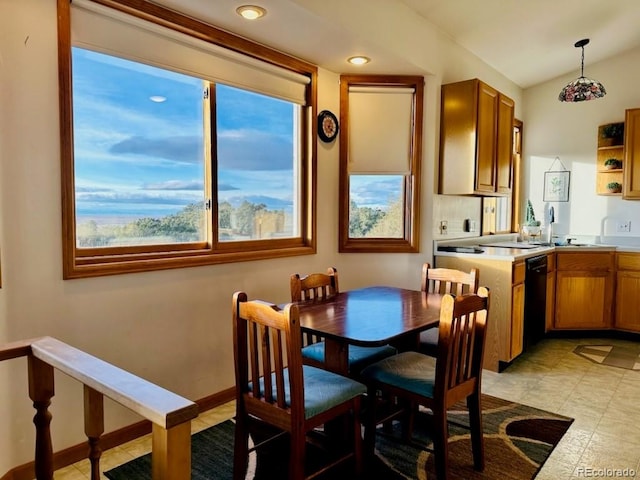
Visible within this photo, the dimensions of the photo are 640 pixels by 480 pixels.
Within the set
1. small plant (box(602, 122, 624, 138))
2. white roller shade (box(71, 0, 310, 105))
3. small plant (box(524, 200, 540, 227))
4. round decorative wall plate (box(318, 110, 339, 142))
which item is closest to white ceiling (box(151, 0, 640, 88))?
white roller shade (box(71, 0, 310, 105))

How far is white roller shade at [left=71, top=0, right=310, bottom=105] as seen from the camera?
213 cm

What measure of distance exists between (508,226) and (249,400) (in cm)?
425

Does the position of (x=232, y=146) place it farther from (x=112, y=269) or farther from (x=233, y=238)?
(x=112, y=269)

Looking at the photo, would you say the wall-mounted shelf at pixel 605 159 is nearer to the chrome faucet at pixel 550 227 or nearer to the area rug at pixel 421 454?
the chrome faucet at pixel 550 227

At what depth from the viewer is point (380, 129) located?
3656mm

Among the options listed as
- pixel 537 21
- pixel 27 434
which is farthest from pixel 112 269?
pixel 537 21

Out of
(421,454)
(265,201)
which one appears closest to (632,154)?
(265,201)

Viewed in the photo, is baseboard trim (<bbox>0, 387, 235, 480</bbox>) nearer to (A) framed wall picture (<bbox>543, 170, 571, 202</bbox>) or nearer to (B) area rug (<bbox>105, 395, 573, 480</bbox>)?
(B) area rug (<bbox>105, 395, 573, 480</bbox>)

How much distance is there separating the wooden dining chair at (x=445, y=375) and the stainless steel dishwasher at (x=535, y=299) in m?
1.83

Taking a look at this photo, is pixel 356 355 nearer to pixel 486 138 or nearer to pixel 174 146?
pixel 174 146

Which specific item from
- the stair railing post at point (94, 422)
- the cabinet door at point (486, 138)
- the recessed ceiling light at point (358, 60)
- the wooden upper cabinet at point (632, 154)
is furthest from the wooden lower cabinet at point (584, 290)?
the stair railing post at point (94, 422)

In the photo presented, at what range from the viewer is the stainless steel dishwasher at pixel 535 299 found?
373 centimetres

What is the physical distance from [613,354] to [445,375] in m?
2.88

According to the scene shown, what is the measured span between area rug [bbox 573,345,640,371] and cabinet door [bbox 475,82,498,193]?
1.60m
